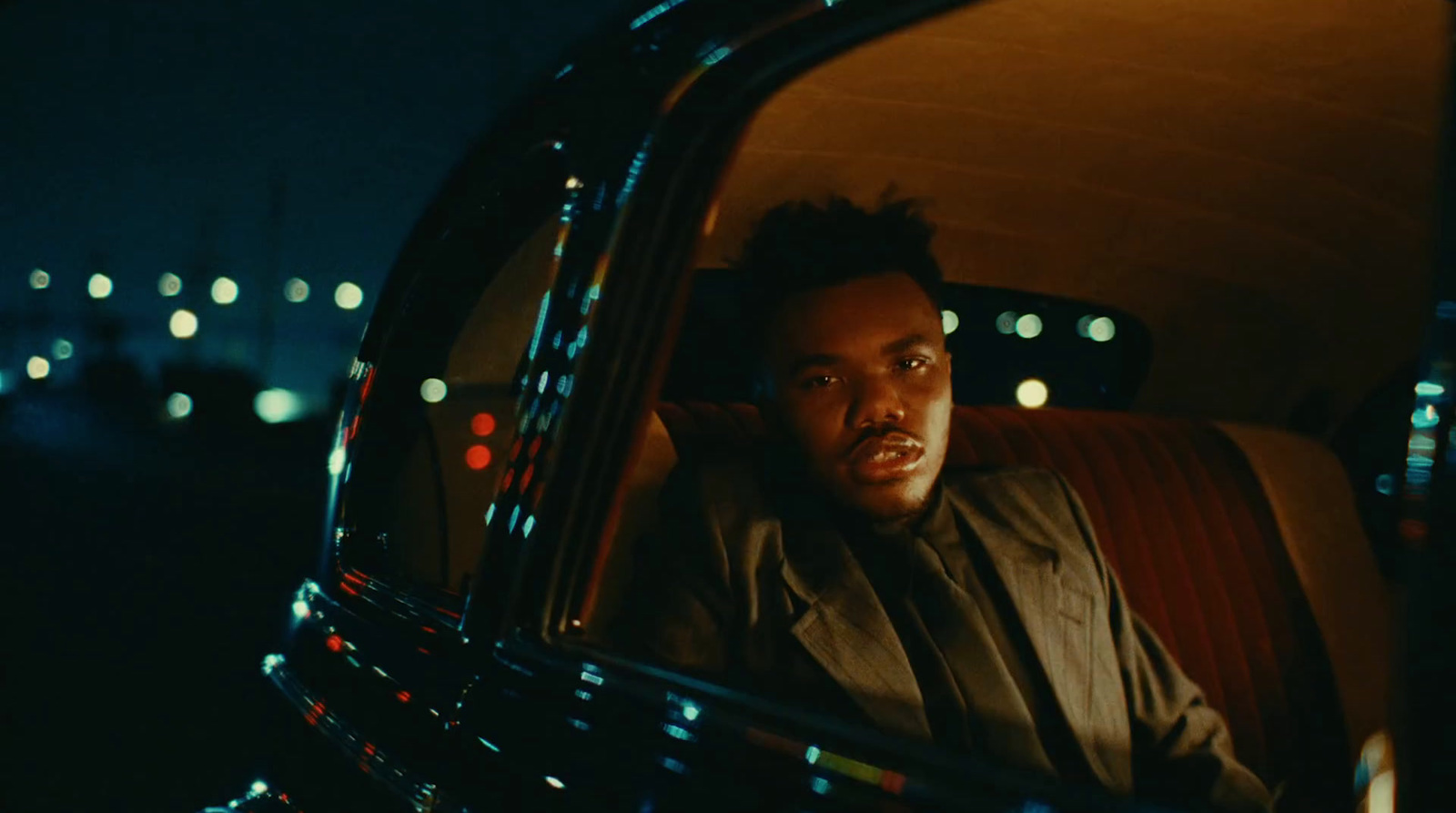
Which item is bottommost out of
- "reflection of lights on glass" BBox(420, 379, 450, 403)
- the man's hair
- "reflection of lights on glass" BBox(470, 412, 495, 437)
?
"reflection of lights on glass" BBox(470, 412, 495, 437)

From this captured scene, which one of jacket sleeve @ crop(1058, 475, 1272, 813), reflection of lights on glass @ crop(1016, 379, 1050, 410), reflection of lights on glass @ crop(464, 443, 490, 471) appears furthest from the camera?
reflection of lights on glass @ crop(1016, 379, 1050, 410)

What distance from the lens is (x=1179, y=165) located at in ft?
8.21

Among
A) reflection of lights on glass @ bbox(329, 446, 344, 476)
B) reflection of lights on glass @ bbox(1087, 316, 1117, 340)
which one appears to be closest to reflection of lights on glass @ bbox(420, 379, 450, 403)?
reflection of lights on glass @ bbox(329, 446, 344, 476)

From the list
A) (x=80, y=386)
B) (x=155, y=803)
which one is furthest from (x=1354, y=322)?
(x=80, y=386)

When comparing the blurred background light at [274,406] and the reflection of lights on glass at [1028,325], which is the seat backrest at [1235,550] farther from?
the blurred background light at [274,406]

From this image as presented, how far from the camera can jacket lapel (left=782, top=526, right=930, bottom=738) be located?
5.37 feet

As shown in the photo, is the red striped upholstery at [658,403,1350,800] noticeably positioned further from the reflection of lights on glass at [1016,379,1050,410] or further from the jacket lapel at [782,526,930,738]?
the jacket lapel at [782,526,930,738]

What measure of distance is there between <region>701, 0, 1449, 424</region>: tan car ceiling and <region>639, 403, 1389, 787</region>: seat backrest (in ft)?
0.50

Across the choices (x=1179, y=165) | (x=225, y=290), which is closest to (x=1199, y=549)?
(x=1179, y=165)

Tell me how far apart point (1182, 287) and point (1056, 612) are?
3.39 ft

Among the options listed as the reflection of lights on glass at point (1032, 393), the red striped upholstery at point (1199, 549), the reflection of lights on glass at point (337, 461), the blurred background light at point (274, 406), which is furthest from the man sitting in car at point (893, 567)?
the blurred background light at point (274, 406)

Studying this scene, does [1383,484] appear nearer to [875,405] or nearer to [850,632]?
[875,405]

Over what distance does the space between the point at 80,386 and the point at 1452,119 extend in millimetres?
42521

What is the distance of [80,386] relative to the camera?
39625 mm
